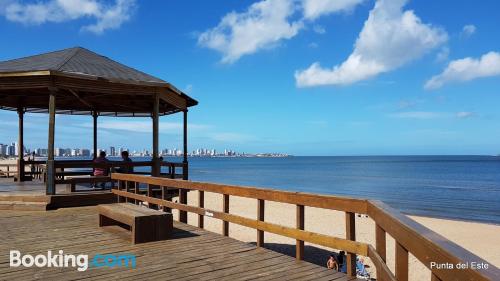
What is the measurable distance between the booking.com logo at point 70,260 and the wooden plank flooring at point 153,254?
87 millimetres

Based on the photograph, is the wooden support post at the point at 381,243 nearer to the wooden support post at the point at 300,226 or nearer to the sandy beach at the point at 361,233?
the wooden support post at the point at 300,226

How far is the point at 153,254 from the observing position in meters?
5.08

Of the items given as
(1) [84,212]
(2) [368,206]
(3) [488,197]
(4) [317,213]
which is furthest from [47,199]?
(3) [488,197]

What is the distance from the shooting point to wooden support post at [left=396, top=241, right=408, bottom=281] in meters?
2.67

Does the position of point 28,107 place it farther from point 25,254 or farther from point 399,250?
point 399,250

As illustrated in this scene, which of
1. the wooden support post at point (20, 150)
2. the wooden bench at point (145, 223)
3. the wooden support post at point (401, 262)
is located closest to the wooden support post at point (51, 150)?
the wooden bench at point (145, 223)

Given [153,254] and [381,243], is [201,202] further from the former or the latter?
[381,243]

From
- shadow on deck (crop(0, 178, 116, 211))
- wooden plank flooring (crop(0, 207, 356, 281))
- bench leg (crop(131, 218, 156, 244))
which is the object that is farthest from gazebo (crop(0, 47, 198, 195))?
bench leg (crop(131, 218, 156, 244))

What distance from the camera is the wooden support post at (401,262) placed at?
2671mm

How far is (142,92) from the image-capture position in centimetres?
1054

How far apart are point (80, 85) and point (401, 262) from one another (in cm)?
885

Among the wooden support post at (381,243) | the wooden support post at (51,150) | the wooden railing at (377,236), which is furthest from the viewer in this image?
the wooden support post at (51,150)

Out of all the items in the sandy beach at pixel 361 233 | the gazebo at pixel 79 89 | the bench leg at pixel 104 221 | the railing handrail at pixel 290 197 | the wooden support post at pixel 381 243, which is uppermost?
the gazebo at pixel 79 89

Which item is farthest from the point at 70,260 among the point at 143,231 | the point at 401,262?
the point at 401,262
